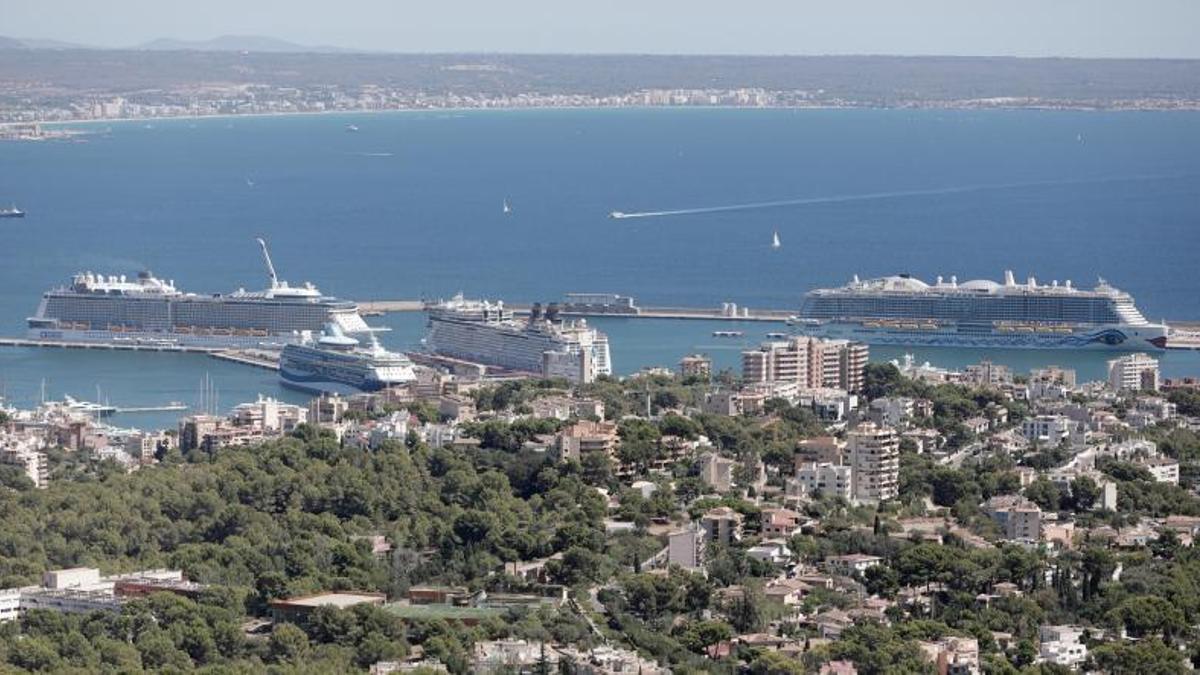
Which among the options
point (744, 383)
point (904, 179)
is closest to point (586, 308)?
point (744, 383)

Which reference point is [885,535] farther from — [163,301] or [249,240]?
[249,240]

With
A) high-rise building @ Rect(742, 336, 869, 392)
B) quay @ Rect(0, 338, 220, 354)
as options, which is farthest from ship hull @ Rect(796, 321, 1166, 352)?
high-rise building @ Rect(742, 336, 869, 392)

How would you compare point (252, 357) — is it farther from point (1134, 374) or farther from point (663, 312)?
point (1134, 374)

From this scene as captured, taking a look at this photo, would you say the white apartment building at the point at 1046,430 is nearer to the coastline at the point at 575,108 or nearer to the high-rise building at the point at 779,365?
the high-rise building at the point at 779,365

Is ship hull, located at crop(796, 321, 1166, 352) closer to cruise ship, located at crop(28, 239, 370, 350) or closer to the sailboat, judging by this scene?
cruise ship, located at crop(28, 239, 370, 350)

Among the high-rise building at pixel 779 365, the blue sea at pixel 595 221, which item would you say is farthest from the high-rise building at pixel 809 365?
the blue sea at pixel 595 221

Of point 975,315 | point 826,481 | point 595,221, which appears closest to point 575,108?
point 595,221
